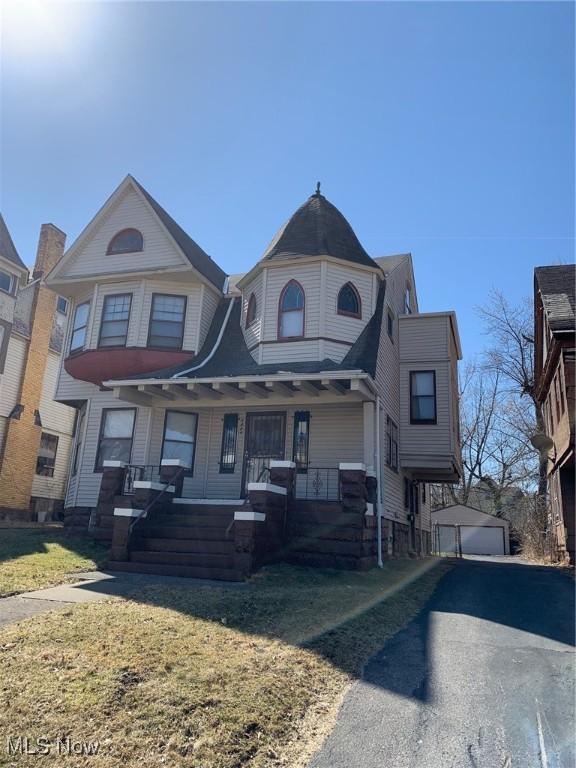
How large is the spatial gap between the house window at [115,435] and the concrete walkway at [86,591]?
5.92 metres

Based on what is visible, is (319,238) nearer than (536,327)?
Yes

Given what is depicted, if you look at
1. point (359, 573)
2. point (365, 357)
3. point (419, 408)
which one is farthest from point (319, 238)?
point (359, 573)

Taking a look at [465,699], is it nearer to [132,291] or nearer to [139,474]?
[139,474]

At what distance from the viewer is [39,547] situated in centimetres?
1155

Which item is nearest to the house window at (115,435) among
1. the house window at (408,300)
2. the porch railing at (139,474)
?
the porch railing at (139,474)

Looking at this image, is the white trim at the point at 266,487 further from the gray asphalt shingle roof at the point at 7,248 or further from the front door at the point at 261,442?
the gray asphalt shingle roof at the point at 7,248

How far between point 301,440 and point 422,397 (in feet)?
16.4

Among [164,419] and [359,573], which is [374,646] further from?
[164,419]

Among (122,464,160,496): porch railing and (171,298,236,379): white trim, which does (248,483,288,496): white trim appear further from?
(171,298,236,379): white trim

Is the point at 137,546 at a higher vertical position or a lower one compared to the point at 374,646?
higher

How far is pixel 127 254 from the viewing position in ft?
53.0

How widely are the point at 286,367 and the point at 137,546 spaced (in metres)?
5.46

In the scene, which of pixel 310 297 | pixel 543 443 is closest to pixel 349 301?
pixel 310 297

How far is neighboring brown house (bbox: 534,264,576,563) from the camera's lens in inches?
559
